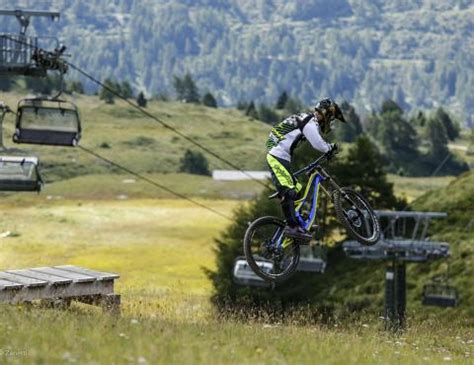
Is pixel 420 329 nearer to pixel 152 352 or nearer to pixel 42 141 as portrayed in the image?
pixel 152 352

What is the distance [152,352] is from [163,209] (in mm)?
A: 172904

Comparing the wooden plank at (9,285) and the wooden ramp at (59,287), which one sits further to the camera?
the wooden ramp at (59,287)

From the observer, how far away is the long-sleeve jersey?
2151 cm

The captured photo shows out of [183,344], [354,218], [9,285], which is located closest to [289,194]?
[354,218]

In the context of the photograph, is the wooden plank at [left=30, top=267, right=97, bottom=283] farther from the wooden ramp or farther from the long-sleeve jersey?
the long-sleeve jersey

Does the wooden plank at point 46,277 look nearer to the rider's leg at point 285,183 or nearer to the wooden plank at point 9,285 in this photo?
the wooden plank at point 9,285

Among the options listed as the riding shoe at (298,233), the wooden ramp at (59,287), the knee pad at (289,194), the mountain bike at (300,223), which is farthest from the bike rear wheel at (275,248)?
the wooden ramp at (59,287)

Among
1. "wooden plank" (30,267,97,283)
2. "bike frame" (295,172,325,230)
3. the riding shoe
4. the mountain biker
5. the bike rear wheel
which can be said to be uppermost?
the mountain biker

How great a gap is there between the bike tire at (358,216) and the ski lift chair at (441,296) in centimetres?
4792

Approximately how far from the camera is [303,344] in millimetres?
17984

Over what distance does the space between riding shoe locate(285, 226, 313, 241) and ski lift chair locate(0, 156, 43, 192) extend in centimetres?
2134

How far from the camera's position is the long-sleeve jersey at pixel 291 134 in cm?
2151

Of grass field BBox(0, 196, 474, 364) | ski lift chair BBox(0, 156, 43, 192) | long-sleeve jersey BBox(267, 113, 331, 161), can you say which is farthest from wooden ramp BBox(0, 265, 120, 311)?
ski lift chair BBox(0, 156, 43, 192)

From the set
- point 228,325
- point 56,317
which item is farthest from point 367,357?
point 56,317
